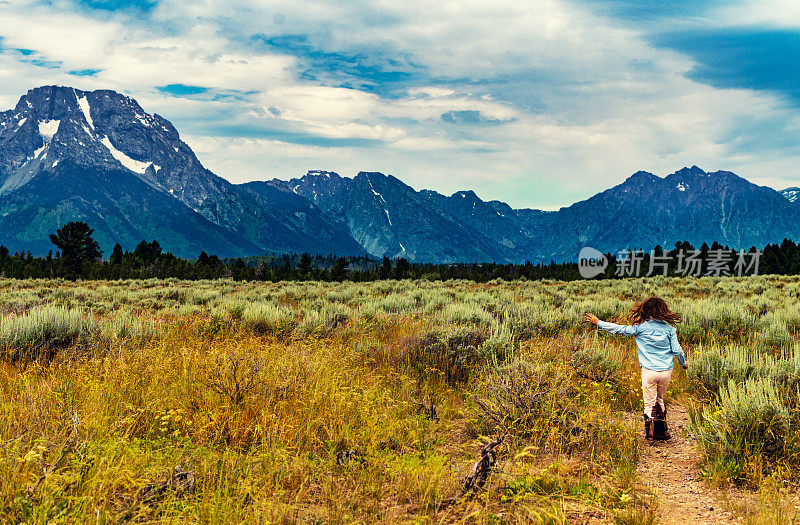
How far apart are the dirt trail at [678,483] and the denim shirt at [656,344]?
818 mm

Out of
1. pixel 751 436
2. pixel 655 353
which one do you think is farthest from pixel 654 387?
pixel 751 436

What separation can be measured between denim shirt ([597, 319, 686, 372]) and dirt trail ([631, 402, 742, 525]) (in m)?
0.82

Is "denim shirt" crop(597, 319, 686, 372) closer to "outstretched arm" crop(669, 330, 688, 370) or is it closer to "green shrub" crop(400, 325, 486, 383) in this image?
"outstretched arm" crop(669, 330, 688, 370)

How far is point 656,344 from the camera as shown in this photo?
239 inches

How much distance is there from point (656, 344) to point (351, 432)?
13.3ft

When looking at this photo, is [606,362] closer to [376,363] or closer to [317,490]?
[376,363]

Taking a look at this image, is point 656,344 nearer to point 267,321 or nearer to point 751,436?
point 751,436

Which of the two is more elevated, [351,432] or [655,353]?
[655,353]

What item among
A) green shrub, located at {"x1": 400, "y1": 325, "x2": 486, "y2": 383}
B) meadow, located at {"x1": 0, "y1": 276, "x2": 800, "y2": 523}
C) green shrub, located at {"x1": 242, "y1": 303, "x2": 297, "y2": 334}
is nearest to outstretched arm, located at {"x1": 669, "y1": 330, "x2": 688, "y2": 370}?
meadow, located at {"x1": 0, "y1": 276, "x2": 800, "y2": 523}

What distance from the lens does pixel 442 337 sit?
856 centimetres

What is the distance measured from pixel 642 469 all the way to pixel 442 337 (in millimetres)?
4160

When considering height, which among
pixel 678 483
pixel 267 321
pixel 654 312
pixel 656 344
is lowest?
pixel 678 483

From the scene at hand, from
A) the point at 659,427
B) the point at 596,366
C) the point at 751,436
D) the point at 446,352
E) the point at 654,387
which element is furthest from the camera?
the point at 446,352

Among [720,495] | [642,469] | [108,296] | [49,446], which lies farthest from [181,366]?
[108,296]
